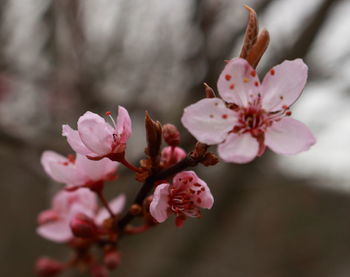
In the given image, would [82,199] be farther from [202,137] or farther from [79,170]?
[202,137]

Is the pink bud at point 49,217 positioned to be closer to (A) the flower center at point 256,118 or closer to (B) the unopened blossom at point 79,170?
(B) the unopened blossom at point 79,170

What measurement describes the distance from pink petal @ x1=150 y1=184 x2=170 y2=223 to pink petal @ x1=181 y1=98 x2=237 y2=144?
12 cm

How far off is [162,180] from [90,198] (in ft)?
1.30

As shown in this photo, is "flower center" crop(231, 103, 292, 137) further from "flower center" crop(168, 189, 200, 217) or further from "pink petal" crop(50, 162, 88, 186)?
"pink petal" crop(50, 162, 88, 186)

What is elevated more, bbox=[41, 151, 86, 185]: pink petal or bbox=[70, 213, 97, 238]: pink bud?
bbox=[41, 151, 86, 185]: pink petal

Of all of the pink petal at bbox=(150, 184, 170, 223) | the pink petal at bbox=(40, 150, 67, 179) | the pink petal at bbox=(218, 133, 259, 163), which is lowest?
the pink petal at bbox=(40, 150, 67, 179)

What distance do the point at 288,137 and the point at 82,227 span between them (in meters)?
0.50

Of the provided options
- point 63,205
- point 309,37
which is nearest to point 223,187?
point 309,37

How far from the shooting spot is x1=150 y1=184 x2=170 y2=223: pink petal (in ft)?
2.34

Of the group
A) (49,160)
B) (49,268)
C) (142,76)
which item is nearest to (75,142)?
(49,160)

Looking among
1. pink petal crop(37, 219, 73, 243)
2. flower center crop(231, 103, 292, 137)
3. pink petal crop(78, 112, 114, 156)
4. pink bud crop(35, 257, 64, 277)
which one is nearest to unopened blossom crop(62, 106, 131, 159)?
pink petal crop(78, 112, 114, 156)

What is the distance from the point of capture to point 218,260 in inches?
282

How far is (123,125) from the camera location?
2.55ft

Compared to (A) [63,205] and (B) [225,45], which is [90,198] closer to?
(A) [63,205]
